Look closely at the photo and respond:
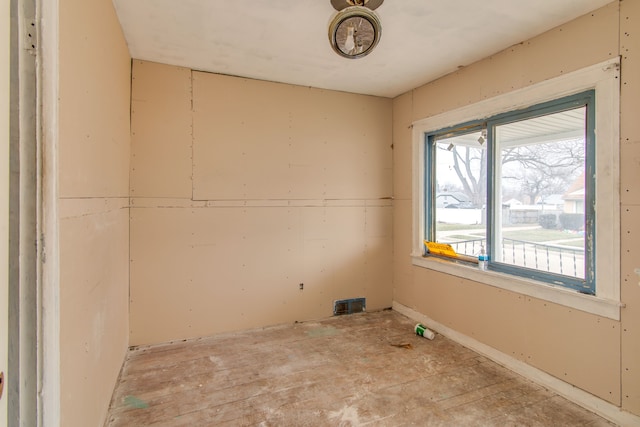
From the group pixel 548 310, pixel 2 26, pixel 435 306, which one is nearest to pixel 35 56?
pixel 2 26

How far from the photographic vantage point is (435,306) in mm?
3268

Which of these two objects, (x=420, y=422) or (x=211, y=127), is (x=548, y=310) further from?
(x=211, y=127)

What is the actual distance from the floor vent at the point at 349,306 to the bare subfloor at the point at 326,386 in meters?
0.53

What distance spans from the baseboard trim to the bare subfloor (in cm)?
6

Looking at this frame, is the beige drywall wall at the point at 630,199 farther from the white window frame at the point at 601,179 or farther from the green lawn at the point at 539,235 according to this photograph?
the green lawn at the point at 539,235

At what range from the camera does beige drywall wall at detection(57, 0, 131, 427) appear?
3.89ft

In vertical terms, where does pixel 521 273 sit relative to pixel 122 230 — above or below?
below

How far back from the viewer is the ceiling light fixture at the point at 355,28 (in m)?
1.68

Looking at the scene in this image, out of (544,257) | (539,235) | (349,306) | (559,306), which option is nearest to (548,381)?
(559,306)

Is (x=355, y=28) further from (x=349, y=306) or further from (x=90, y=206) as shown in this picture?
(x=349, y=306)

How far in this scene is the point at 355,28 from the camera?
1.74 meters

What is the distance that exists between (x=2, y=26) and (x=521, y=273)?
3089 mm

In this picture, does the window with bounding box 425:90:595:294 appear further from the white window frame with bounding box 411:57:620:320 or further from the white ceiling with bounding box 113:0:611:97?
the white ceiling with bounding box 113:0:611:97

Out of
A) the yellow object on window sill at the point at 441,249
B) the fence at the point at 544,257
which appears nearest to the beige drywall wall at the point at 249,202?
the yellow object on window sill at the point at 441,249
